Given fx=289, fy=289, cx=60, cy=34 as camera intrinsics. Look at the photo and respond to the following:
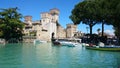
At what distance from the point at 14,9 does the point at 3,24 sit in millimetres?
6385

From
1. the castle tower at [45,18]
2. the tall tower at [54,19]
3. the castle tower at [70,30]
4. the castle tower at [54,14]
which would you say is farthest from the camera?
the castle tower at [70,30]

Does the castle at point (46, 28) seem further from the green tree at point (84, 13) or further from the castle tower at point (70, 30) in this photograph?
the green tree at point (84, 13)

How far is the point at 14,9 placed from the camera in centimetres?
9694

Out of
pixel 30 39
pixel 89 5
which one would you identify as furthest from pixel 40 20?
pixel 89 5

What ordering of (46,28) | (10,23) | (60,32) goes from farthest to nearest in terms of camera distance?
(60,32) → (46,28) → (10,23)

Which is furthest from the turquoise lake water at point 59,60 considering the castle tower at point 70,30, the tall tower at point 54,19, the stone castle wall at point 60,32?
the castle tower at point 70,30

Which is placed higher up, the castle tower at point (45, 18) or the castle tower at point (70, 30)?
the castle tower at point (45, 18)

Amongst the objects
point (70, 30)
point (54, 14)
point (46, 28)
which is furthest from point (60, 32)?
point (46, 28)

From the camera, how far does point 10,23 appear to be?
3735 inches

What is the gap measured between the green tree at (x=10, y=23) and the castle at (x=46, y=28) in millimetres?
14091

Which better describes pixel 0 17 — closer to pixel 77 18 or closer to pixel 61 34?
pixel 77 18

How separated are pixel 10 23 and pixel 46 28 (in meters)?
42.0

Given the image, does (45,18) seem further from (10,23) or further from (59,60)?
(59,60)

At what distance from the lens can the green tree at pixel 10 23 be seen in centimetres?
9512
